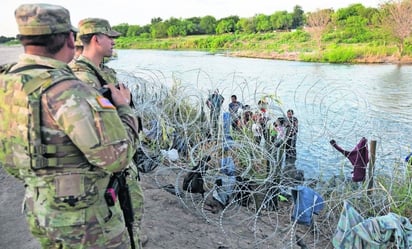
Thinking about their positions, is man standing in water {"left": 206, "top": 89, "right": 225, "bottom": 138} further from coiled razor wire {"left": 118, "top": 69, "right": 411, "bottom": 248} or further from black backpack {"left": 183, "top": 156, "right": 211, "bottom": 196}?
black backpack {"left": 183, "top": 156, "right": 211, "bottom": 196}

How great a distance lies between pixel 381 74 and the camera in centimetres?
2016

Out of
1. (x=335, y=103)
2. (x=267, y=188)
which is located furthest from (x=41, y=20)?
(x=335, y=103)

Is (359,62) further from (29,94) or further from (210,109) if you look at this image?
(29,94)

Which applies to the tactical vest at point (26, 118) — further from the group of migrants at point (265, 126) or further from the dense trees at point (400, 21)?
the dense trees at point (400, 21)

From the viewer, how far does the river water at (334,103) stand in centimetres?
468

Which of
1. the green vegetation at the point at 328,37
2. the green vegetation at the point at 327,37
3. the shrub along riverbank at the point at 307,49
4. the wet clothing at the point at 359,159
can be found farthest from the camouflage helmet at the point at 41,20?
the shrub along riverbank at the point at 307,49

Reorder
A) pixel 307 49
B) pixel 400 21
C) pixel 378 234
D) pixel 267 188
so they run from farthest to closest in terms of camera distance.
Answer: pixel 307 49
pixel 400 21
pixel 267 188
pixel 378 234

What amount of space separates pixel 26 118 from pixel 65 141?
0.15 metres

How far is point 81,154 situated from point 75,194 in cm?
15

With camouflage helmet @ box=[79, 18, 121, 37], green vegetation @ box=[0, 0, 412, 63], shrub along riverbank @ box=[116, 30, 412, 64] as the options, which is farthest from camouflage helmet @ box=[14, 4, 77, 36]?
shrub along riverbank @ box=[116, 30, 412, 64]

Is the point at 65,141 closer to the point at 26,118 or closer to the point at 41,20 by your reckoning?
the point at 26,118

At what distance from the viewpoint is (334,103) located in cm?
756

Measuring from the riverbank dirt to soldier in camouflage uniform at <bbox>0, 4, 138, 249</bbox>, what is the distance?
1.43 m

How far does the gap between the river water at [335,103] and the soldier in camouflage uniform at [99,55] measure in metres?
2.47
